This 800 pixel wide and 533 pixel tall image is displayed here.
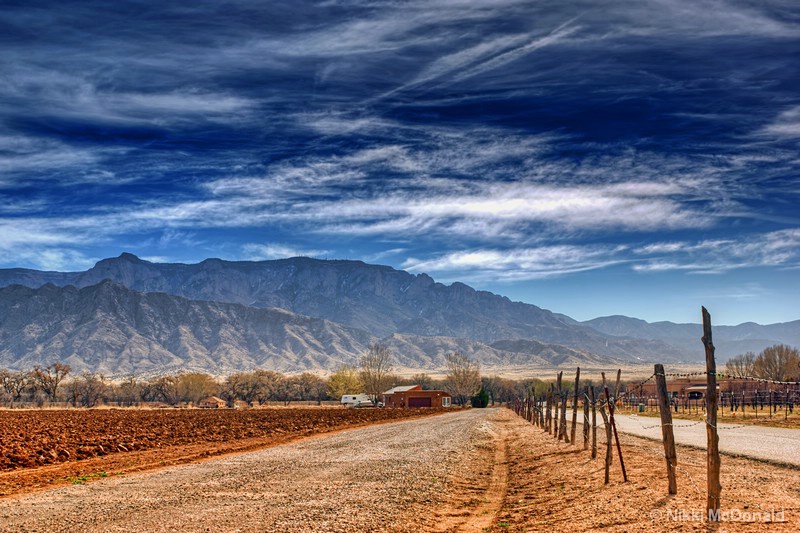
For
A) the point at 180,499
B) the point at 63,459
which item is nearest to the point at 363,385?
the point at 63,459

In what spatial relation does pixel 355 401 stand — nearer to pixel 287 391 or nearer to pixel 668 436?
pixel 287 391

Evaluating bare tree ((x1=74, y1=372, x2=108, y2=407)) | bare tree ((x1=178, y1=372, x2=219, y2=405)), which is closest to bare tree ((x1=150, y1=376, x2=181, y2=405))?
bare tree ((x1=178, y1=372, x2=219, y2=405))

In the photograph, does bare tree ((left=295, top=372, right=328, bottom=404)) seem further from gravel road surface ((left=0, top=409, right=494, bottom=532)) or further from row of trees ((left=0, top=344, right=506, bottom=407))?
gravel road surface ((left=0, top=409, right=494, bottom=532))

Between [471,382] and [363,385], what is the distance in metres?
32.9

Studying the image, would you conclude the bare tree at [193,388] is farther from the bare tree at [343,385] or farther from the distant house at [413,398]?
the distant house at [413,398]

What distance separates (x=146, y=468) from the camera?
2661cm

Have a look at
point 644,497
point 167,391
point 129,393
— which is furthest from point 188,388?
point 644,497

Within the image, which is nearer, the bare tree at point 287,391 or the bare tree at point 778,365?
the bare tree at point 778,365

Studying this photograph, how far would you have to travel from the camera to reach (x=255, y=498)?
18078mm

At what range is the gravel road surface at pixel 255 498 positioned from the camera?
14.7m

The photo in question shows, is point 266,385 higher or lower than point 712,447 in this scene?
lower

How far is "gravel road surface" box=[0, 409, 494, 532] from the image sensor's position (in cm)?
1472

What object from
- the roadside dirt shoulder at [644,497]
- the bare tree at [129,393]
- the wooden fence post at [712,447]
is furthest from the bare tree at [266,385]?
the wooden fence post at [712,447]

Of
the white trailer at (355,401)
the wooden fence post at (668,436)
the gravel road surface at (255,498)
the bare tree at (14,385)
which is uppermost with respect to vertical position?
the wooden fence post at (668,436)
